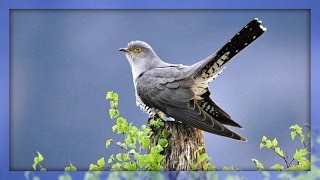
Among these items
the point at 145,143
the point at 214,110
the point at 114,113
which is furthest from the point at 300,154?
the point at 114,113

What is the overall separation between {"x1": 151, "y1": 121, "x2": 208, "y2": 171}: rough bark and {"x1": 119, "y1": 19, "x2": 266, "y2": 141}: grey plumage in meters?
0.03

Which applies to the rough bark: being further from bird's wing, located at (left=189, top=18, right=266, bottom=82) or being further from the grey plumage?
bird's wing, located at (left=189, top=18, right=266, bottom=82)

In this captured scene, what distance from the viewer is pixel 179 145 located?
1973 millimetres

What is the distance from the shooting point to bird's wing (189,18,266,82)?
201 centimetres

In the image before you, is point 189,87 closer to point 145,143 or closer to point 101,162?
point 145,143

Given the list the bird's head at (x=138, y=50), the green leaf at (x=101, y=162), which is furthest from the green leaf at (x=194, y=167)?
the bird's head at (x=138, y=50)

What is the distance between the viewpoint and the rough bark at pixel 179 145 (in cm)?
198

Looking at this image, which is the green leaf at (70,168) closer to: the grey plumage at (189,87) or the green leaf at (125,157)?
the green leaf at (125,157)

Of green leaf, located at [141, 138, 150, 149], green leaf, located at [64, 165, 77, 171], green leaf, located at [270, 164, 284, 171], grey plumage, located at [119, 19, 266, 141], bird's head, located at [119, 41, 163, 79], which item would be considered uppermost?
bird's head, located at [119, 41, 163, 79]

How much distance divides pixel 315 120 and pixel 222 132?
378mm

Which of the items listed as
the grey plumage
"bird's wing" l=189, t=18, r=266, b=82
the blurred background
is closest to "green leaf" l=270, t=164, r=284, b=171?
the blurred background

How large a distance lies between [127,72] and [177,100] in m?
0.26

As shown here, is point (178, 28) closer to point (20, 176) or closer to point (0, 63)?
point (0, 63)

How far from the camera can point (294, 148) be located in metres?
2.14
